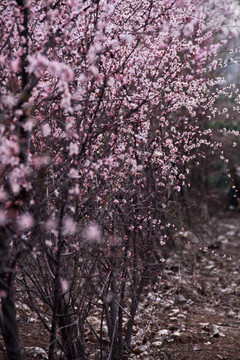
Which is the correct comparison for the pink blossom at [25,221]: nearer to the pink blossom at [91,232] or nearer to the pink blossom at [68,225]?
the pink blossom at [68,225]

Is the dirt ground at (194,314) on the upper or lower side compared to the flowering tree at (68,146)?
lower

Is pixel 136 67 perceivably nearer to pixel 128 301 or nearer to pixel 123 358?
pixel 123 358

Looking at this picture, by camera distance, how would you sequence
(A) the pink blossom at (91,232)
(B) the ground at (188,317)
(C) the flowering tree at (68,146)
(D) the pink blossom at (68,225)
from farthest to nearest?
(B) the ground at (188,317) < (A) the pink blossom at (91,232) < (D) the pink blossom at (68,225) < (C) the flowering tree at (68,146)

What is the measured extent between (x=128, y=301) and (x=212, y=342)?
5.39ft

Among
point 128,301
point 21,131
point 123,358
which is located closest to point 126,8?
point 21,131

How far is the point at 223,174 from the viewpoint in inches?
600

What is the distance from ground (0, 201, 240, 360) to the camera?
5047mm

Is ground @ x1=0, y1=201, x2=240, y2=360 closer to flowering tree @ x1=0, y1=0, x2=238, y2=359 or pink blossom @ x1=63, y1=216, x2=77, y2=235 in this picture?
flowering tree @ x1=0, y1=0, x2=238, y2=359

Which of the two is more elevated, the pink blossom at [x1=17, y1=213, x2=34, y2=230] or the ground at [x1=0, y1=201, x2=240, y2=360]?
the pink blossom at [x1=17, y1=213, x2=34, y2=230]

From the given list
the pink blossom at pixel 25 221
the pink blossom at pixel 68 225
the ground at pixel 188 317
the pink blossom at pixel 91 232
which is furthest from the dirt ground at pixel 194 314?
the pink blossom at pixel 25 221

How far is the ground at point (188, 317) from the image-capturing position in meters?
5.05

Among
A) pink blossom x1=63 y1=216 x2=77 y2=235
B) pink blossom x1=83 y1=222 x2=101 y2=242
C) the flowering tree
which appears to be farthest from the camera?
pink blossom x1=83 y1=222 x2=101 y2=242

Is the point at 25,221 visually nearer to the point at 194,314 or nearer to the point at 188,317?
the point at 188,317

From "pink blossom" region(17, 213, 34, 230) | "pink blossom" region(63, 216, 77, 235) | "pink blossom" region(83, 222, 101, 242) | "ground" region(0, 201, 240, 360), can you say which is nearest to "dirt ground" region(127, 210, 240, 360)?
"ground" region(0, 201, 240, 360)
